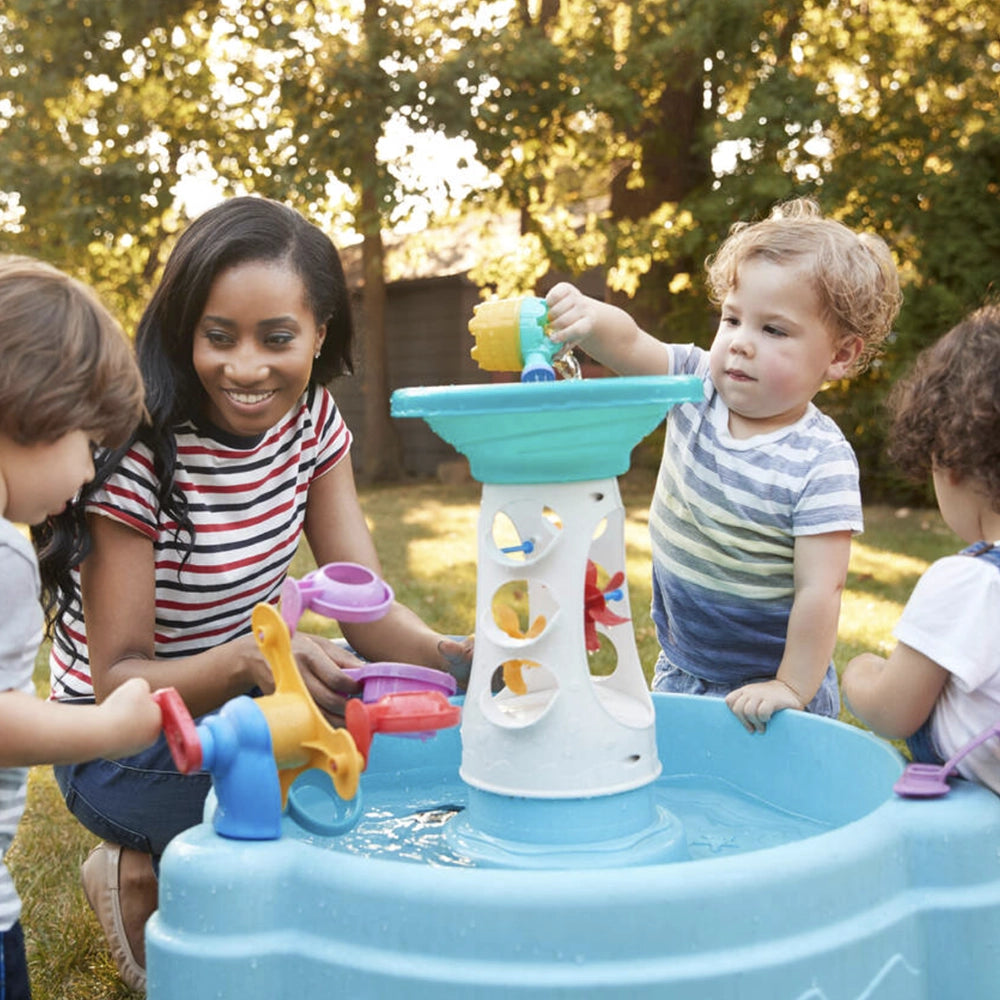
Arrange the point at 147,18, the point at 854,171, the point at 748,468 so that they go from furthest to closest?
the point at 147,18 → the point at 854,171 → the point at 748,468

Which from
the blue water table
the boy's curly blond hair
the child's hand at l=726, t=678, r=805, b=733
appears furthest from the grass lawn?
the boy's curly blond hair

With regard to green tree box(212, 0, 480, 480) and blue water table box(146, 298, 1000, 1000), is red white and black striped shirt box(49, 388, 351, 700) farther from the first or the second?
green tree box(212, 0, 480, 480)

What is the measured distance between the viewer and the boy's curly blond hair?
218 centimetres

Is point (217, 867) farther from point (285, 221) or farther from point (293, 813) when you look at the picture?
point (285, 221)

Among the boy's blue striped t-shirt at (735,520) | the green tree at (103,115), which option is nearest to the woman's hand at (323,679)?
the boy's blue striped t-shirt at (735,520)

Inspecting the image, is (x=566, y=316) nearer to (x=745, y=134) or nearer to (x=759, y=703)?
(x=759, y=703)

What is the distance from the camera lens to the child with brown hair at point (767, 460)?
2.15 metres

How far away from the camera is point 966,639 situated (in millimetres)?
1557

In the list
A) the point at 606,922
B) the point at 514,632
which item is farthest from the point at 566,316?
the point at 606,922

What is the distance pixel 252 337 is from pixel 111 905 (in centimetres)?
100

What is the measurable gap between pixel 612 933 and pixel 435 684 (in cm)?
52

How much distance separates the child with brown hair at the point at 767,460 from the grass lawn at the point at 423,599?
1.18 meters

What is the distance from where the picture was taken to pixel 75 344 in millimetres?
1485

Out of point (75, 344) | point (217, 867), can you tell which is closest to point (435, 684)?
point (217, 867)
